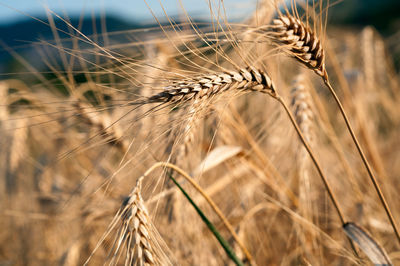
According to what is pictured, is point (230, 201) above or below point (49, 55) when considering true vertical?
below

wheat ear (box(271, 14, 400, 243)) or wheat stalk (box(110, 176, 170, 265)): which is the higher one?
wheat ear (box(271, 14, 400, 243))

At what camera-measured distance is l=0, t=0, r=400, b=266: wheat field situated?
77cm

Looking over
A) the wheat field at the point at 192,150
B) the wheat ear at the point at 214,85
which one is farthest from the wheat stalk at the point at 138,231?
the wheat ear at the point at 214,85

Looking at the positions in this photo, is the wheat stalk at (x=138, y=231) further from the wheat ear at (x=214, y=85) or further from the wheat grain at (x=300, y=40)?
the wheat grain at (x=300, y=40)

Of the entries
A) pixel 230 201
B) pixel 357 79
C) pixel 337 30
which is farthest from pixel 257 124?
pixel 337 30

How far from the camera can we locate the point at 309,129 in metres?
1.19

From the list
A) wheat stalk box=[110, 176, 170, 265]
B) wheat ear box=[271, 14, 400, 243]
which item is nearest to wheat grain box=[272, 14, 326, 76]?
wheat ear box=[271, 14, 400, 243]

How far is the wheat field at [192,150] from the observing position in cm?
77

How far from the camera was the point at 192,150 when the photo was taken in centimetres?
126

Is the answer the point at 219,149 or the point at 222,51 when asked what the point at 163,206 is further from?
the point at 222,51

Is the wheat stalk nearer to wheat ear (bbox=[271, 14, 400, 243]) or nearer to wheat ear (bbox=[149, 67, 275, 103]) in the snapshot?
wheat ear (bbox=[149, 67, 275, 103])

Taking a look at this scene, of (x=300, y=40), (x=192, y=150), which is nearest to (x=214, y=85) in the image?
(x=300, y=40)

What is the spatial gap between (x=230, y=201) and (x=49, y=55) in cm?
131

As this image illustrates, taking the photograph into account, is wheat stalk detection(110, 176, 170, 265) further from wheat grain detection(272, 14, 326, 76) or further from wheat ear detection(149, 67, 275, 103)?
wheat grain detection(272, 14, 326, 76)
